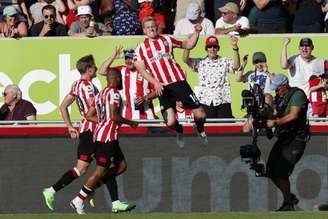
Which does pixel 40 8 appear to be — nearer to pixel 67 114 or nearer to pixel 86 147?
pixel 67 114

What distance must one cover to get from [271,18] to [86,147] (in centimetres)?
344

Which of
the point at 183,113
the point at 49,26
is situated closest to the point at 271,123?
the point at 183,113

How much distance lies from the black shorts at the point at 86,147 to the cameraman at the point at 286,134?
7.22ft

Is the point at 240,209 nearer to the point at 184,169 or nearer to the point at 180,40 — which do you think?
the point at 184,169

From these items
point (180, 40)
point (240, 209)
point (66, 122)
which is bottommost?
point (240, 209)

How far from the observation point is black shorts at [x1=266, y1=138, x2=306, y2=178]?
14.7 m

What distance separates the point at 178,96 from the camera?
1459 cm

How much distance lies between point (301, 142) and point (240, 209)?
3.83 feet

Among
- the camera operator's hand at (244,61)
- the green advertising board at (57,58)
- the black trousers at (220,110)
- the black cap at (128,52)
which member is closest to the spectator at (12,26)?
the green advertising board at (57,58)

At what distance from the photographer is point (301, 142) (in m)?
14.8

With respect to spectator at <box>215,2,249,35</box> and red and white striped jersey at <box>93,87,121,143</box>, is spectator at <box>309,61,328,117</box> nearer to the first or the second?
spectator at <box>215,2,249,35</box>

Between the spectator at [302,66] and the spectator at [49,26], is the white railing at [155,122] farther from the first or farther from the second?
the spectator at [49,26]

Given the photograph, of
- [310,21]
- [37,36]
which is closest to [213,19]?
[310,21]

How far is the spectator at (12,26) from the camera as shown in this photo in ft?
53.6
